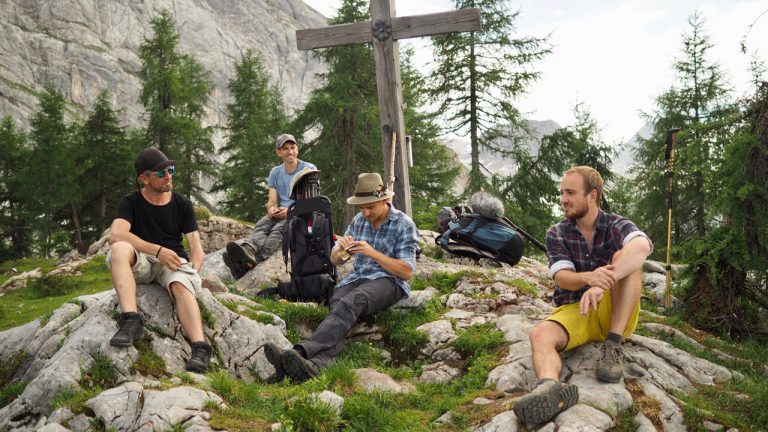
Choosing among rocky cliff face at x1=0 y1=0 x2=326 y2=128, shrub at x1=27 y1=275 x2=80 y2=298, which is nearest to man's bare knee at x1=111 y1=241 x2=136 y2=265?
shrub at x1=27 y1=275 x2=80 y2=298

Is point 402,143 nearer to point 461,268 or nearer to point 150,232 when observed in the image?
point 461,268

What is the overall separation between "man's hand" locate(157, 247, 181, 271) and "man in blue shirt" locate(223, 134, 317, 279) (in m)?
Answer: 3.66

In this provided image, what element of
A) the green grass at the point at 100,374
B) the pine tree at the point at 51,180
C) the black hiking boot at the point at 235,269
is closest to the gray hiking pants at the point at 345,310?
the green grass at the point at 100,374

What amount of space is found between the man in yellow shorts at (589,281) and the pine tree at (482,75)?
661 inches

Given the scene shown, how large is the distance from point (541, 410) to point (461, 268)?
18.0 feet

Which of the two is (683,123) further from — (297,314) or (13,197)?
(13,197)

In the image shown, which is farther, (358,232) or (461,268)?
(461,268)

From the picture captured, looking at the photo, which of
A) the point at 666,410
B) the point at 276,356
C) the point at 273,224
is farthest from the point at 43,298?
the point at 666,410

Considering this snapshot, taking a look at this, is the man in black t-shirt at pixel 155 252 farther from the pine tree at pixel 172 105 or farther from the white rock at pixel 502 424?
the pine tree at pixel 172 105

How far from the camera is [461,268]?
9.55 m

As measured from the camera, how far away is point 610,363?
189 inches

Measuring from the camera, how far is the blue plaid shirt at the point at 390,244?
7.00m

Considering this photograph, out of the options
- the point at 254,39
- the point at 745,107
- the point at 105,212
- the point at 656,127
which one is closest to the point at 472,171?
the point at 656,127

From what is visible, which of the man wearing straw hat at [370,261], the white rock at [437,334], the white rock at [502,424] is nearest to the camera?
the white rock at [502,424]
